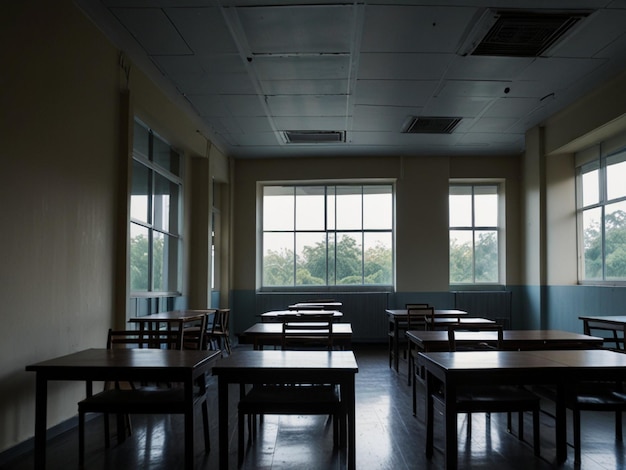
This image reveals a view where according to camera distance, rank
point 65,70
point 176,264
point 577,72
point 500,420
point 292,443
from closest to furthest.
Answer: point 292,443 < point 65,70 < point 500,420 < point 577,72 < point 176,264

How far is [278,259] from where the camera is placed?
34.8ft

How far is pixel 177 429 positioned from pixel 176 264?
3.85 meters

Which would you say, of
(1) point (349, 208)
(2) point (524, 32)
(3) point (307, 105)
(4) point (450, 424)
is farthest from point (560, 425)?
(1) point (349, 208)

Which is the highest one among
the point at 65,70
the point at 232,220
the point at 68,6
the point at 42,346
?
the point at 68,6

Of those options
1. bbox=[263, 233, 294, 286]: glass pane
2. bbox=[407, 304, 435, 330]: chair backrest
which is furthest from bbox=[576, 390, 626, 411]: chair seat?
bbox=[263, 233, 294, 286]: glass pane

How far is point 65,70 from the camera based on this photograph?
432 centimetres

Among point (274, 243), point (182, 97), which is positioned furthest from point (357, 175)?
point (182, 97)

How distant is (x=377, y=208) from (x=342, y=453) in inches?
289

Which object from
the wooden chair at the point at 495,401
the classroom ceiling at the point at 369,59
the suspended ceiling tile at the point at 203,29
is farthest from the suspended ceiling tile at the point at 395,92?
the wooden chair at the point at 495,401

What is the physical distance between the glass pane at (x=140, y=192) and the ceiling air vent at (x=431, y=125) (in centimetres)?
388

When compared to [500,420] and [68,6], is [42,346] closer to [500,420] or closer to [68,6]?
[68,6]

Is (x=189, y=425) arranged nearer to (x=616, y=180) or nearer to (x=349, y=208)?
(x=616, y=180)

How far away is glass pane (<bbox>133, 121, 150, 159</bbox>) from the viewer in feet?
20.5

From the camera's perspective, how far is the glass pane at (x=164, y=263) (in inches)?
276
